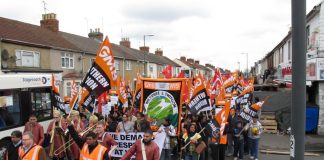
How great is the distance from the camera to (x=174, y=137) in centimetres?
921

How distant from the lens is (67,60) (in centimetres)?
2850

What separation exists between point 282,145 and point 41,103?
942 cm

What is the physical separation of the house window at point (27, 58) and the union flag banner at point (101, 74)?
634 inches

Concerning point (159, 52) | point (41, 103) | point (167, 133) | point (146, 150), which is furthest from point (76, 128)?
point (159, 52)

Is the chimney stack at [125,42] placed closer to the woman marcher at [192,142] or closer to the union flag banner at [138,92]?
the union flag banner at [138,92]

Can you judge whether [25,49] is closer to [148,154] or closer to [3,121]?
[3,121]

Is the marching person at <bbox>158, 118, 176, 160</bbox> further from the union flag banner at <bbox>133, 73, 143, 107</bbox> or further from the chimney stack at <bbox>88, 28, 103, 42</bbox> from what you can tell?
the chimney stack at <bbox>88, 28, 103, 42</bbox>

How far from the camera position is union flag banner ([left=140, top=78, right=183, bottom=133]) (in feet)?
27.2

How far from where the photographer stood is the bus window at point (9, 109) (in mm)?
Answer: 10172

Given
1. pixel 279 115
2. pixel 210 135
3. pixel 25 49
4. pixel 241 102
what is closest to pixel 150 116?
pixel 210 135

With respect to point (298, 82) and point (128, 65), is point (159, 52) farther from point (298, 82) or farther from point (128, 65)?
point (298, 82)

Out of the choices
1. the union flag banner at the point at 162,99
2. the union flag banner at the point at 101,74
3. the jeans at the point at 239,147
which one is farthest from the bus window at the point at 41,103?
the jeans at the point at 239,147

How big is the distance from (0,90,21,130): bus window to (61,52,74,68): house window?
17.4m

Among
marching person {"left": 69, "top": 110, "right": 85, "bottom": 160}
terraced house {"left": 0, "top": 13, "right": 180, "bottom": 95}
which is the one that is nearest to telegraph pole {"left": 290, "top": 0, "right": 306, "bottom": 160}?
marching person {"left": 69, "top": 110, "right": 85, "bottom": 160}
